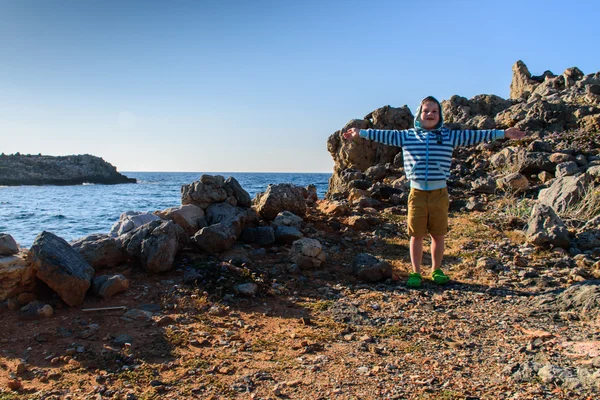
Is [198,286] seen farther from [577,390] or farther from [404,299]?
[577,390]

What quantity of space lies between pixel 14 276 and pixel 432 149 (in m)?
5.36

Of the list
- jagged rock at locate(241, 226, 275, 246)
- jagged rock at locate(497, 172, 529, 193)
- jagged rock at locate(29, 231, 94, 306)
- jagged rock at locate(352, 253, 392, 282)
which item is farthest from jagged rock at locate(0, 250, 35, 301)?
jagged rock at locate(497, 172, 529, 193)

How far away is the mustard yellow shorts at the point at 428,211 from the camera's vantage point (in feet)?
18.7

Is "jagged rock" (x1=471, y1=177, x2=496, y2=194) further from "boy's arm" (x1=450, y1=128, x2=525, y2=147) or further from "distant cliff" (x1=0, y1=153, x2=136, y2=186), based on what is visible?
"distant cliff" (x1=0, y1=153, x2=136, y2=186)

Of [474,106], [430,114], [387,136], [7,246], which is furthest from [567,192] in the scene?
[474,106]

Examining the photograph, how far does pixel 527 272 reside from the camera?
579 centimetres

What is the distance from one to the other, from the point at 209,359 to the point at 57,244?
9.41 ft

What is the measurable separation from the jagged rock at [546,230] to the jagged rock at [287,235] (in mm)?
3930

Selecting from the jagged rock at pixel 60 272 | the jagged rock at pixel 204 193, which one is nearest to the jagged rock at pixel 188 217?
the jagged rock at pixel 204 193

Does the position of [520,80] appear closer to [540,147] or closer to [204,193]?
[540,147]

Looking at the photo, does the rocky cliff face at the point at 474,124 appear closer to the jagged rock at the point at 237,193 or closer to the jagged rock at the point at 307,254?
the jagged rock at the point at 237,193

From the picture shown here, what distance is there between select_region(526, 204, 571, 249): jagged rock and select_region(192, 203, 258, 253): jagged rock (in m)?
5.00

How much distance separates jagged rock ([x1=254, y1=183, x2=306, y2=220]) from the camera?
29.5 ft

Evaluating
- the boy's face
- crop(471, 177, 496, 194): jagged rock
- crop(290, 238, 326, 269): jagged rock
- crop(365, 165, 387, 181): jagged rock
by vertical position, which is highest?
the boy's face
